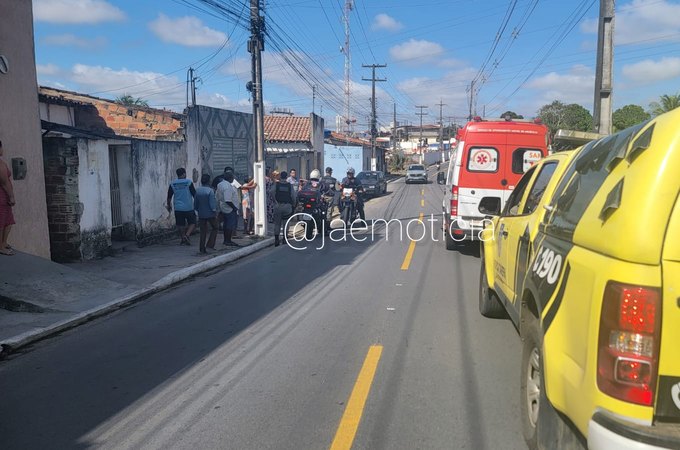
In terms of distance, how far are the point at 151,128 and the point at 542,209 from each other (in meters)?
15.3

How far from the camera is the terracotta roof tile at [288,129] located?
35562mm

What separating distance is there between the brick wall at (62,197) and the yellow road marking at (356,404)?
7.09 m

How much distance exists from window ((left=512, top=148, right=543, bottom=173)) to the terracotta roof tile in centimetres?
2498

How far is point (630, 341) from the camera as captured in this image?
2.38 m

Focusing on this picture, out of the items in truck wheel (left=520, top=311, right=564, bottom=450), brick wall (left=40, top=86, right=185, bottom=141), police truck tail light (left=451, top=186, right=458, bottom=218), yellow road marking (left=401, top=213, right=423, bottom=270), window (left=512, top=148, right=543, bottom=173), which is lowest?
yellow road marking (left=401, top=213, right=423, bottom=270)

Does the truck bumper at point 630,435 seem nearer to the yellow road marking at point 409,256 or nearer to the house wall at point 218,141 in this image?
the yellow road marking at point 409,256

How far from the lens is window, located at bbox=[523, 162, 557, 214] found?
4.95m

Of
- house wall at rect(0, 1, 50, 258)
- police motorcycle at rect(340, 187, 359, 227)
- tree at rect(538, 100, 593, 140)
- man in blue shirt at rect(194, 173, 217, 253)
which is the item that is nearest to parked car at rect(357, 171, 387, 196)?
tree at rect(538, 100, 593, 140)

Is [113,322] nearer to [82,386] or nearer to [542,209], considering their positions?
[82,386]

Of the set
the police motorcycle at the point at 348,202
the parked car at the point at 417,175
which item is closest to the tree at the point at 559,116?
the parked car at the point at 417,175

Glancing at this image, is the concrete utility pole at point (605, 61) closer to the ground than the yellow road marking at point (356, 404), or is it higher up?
higher up

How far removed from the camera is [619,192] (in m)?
2.67

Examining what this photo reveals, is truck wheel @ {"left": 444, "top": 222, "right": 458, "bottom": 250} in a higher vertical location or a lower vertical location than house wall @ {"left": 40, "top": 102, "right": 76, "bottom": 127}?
lower

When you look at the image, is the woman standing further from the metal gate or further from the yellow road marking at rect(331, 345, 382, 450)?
the yellow road marking at rect(331, 345, 382, 450)
